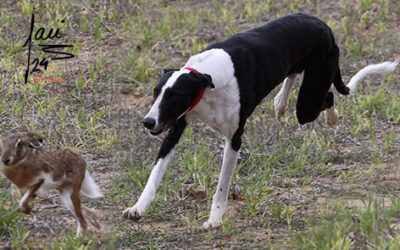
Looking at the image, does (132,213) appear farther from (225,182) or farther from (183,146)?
(183,146)

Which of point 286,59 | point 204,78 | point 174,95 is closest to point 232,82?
point 204,78

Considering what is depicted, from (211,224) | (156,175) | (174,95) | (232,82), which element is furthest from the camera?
(211,224)

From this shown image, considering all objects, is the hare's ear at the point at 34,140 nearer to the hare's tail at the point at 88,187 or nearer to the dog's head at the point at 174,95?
the hare's tail at the point at 88,187

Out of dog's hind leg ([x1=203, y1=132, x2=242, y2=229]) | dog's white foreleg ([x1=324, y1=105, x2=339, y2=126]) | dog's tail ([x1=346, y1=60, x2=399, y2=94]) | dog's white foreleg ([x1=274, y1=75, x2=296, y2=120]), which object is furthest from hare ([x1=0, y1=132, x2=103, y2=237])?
dog's tail ([x1=346, y1=60, x2=399, y2=94])

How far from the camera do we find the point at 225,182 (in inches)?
206

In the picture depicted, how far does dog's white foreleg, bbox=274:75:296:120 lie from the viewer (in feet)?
21.1

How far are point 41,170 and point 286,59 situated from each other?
2564 mm

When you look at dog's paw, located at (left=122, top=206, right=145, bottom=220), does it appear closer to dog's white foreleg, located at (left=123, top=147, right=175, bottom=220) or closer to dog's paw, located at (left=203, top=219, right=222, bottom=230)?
dog's white foreleg, located at (left=123, top=147, right=175, bottom=220)

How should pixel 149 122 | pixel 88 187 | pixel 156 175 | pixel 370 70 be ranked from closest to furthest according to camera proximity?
pixel 88 187 < pixel 149 122 < pixel 156 175 < pixel 370 70

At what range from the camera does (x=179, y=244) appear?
4.85 metres

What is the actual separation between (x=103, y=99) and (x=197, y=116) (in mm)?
1544

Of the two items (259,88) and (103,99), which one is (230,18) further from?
(259,88)

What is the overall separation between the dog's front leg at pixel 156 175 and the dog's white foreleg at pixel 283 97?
1.60 m

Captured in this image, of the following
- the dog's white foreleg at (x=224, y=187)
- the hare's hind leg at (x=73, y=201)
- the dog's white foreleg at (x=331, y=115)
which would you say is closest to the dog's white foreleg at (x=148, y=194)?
the dog's white foreleg at (x=224, y=187)
